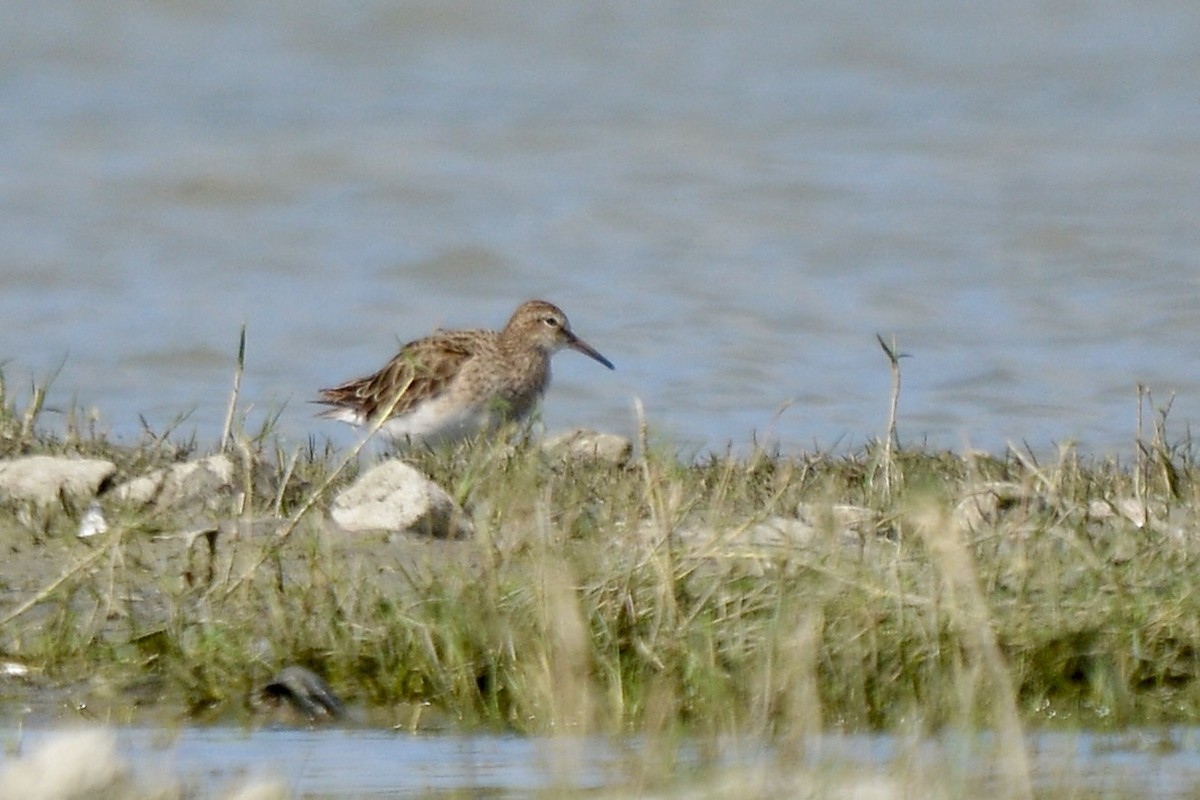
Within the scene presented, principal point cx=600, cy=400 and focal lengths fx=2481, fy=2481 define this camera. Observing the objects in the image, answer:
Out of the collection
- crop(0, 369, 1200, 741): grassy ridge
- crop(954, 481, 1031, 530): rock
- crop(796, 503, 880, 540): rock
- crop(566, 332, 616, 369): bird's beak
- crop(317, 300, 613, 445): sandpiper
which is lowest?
crop(0, 369, 1200, 741): grassy ridge

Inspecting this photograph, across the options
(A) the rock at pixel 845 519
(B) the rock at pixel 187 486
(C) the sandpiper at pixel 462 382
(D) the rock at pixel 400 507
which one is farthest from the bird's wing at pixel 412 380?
(A) the rock at pixel 845 519

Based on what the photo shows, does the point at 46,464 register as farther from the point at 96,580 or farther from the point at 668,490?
the point at 668,490

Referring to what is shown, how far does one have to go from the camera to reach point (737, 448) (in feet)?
32.3

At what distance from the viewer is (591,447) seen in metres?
8.62

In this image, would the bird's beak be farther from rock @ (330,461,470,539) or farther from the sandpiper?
rock @ (330,461,470,539)

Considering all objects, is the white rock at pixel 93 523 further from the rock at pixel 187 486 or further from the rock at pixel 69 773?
the rock at pixel 69 773

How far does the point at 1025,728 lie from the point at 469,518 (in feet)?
6.58

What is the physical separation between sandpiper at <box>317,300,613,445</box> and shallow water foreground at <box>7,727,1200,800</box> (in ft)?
13.7

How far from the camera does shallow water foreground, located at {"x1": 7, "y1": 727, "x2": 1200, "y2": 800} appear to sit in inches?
170

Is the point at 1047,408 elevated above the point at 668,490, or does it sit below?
above

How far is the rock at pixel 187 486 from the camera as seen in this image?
698 cm

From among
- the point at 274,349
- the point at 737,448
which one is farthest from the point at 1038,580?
the point at 274,349

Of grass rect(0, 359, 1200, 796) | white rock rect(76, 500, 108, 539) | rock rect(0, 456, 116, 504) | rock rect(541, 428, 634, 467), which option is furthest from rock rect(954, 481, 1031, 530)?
rock rect(0, 456, 116, 504)

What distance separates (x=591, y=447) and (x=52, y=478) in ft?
7.16
